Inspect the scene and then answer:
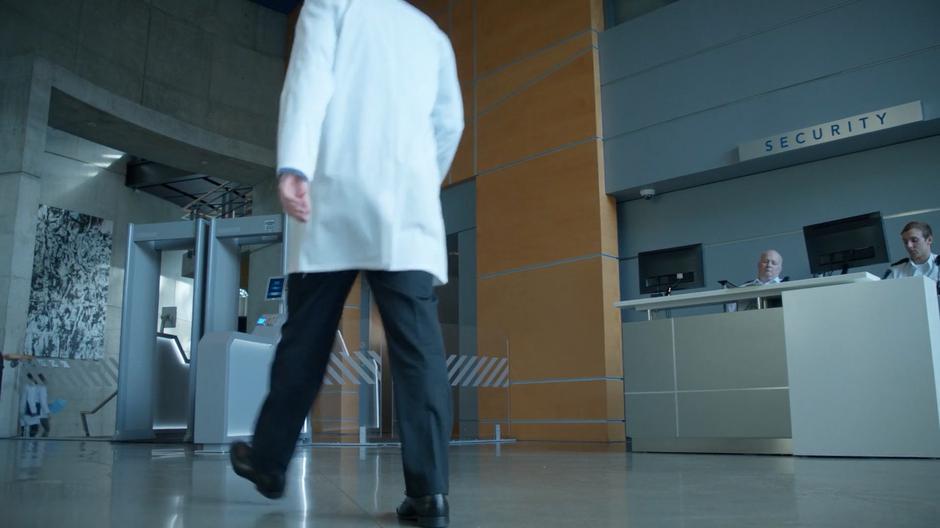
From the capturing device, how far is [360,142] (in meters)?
1.94

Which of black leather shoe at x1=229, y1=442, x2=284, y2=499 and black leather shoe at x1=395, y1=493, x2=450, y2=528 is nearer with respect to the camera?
black leather shoe at x1=395, y1=493, x2=450, y2=528

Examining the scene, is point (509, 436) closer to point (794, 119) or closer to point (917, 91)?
point (794, 119)

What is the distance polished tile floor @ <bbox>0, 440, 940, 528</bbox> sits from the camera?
181cm

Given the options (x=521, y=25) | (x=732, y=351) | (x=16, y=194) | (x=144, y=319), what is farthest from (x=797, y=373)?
(x=16, y=194)

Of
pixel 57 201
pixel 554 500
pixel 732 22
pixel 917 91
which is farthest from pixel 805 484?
pixel 57 201

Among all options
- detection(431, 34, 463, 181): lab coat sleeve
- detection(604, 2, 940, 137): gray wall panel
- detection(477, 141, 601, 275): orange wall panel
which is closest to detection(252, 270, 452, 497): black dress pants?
detection(431, 34, 463, 181): lab coat sleeve

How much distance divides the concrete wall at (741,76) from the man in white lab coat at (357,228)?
254 inches

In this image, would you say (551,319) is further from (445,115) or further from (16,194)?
(16,194)

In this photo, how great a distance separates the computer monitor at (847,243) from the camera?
16.8 ft

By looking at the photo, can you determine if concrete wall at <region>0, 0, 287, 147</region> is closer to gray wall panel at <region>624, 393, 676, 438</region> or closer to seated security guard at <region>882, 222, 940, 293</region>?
gray wall panel at <region>624, 393, 676, 438</region>

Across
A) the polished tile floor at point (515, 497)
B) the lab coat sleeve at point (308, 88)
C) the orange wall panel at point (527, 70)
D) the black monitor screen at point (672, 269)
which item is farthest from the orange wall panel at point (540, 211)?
the lab coat sleeve at point (308, 88)

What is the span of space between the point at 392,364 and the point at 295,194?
507mm

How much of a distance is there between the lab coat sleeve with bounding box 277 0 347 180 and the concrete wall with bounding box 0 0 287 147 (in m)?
10.7

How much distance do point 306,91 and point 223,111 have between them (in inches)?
492
